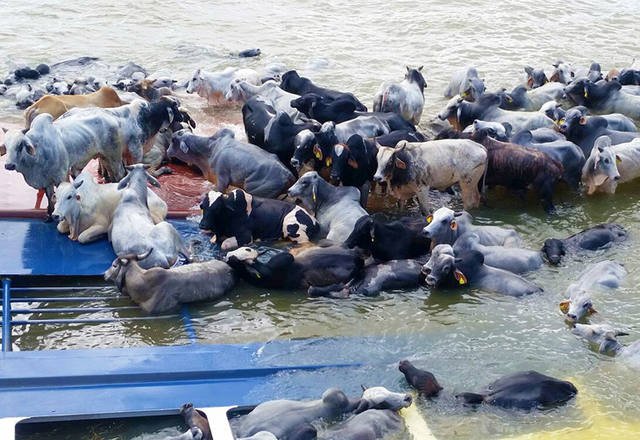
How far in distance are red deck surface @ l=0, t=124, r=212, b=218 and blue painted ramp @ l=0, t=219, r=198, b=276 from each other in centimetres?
16

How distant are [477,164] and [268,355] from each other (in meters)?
3.31

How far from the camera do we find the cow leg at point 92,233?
7754 mm

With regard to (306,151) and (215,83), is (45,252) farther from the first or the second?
(215,83)

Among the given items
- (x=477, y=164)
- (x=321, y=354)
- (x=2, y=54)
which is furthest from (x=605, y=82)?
(x=2, y=54)

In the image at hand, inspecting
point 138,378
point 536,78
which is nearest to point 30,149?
point 138,378

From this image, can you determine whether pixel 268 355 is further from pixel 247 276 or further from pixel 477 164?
pixel 477 164

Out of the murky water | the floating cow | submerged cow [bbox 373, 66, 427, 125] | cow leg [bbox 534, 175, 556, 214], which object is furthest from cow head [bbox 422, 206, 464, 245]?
submerged cow [bbox 373, 66, 427, 125]

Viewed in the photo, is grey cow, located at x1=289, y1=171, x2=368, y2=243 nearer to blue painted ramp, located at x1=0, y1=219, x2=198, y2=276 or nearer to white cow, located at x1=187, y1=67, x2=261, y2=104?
blue painted ramp, located at x1=0, y1=219, x2=198, y2=276

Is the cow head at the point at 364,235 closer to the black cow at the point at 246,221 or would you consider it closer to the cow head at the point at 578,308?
the black cow at the point at 246,221

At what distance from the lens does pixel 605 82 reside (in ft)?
38.5

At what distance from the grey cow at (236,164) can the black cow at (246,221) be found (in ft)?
2.09

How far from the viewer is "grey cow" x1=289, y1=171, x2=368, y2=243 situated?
26.7 feet

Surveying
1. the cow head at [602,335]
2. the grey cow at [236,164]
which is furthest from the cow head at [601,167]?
the grey cow at [236,164]

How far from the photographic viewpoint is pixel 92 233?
7.80 m
